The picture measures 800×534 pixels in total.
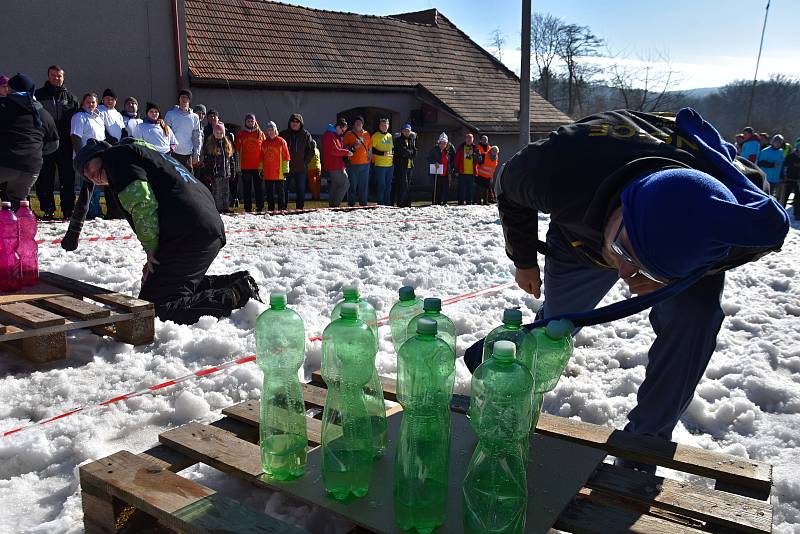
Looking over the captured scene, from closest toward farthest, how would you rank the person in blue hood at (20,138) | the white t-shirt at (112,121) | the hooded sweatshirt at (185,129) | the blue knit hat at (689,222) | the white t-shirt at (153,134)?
the blue knit hat at (689,222), the person in blue hood at (20,138), the white t-shirt at (112,121), the white t-shirt at (153,134), the hooded sweatshirt at (185,129)

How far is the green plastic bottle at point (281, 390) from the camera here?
229cm

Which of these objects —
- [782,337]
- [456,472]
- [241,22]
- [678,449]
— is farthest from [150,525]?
[241,22]

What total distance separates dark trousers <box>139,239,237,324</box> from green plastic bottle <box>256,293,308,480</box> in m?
2.84

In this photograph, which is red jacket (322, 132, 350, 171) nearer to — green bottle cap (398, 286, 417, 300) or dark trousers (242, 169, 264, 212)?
dark trousers (242, 169, 264, 212)

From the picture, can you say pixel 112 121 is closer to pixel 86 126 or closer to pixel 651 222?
pixel 86 126

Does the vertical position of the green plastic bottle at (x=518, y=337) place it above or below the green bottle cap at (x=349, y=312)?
below

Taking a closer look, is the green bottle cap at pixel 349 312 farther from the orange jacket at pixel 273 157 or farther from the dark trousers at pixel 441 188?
the dark trousers at pixel 441 188

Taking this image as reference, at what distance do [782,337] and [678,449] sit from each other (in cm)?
294

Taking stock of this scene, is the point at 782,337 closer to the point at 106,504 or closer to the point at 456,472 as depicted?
the point at 456,472

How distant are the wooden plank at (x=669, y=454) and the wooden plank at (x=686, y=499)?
0.13 m

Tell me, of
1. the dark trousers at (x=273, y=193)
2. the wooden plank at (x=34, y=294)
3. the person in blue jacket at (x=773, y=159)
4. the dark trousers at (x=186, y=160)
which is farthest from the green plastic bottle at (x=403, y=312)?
the person in blue jacket at (x=773, y=159)

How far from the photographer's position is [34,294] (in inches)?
189

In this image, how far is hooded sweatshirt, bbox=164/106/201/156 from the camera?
11516 millimetres

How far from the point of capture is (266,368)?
232 centimetres
